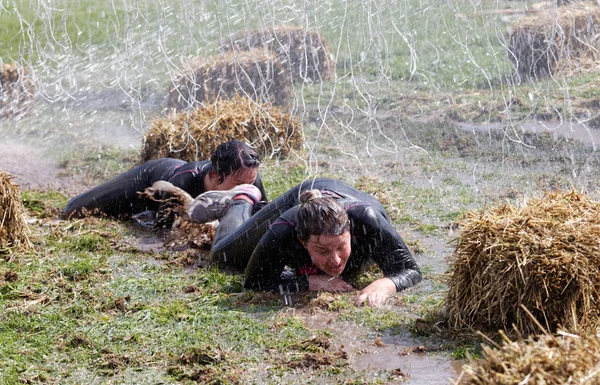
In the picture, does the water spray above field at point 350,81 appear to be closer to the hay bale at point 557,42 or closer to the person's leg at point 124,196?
the hay bale at point 557,42

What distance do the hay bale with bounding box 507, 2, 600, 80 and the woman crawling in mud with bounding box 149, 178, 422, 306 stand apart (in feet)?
31.5

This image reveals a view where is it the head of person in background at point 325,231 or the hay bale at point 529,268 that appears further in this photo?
the head of person in background at point 325,231

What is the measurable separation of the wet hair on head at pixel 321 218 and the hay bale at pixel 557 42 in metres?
10.3

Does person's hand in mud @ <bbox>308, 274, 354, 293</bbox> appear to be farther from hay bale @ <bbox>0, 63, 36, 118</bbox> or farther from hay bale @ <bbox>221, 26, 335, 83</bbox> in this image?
hay bale @ <bbox>0, 63, 36, 118</bbox>

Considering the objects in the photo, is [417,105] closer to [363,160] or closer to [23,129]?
[363,160]

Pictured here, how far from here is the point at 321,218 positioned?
5605 mm

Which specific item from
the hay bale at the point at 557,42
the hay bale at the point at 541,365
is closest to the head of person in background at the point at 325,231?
the hay bale at the point at 541,365

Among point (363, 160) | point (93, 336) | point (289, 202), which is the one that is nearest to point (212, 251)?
point (289, 202)

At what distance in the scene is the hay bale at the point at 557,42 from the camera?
15.2m

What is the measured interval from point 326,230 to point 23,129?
10.1 metres

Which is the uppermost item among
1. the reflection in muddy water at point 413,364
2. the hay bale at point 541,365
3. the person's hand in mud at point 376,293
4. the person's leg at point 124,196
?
the hay bale at point 541,365

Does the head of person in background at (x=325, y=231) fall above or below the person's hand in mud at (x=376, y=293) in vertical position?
above

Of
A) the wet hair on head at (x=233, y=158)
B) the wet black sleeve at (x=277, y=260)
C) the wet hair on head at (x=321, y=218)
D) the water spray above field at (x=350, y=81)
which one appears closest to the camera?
the wet hair on head at (x=321, y=218)

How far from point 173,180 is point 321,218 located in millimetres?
3003
